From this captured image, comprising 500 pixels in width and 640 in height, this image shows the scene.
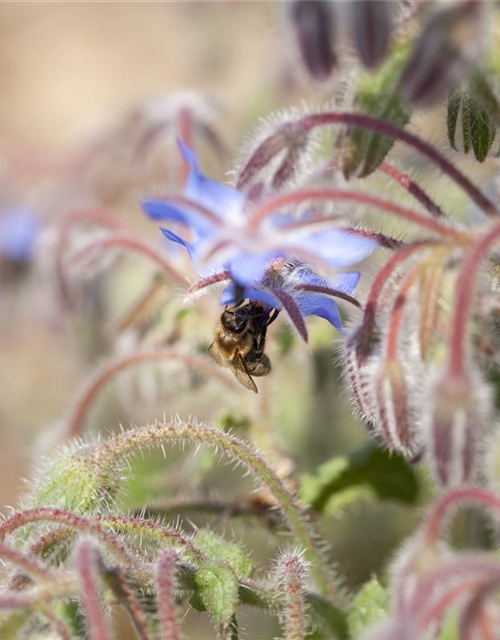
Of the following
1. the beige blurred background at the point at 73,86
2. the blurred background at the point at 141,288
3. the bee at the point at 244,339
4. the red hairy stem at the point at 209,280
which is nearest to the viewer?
the red hairy stem at the point at 209,280

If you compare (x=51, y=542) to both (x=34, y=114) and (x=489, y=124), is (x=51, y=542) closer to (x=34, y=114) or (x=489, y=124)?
(x=489, y=124)

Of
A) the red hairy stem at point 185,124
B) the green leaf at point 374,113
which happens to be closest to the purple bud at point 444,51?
the green leaf at point 374,113

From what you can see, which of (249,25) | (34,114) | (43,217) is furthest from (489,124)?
(34,114)

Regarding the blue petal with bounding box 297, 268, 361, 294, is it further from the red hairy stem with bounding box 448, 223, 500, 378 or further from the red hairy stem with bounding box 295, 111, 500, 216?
the red hairy stem with bounding box 448, 223, 500, 378

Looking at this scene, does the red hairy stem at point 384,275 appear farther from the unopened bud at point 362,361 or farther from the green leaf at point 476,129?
the green leaf at point 476,129

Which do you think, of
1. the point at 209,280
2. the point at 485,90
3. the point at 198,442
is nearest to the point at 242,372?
the point at 198,442
